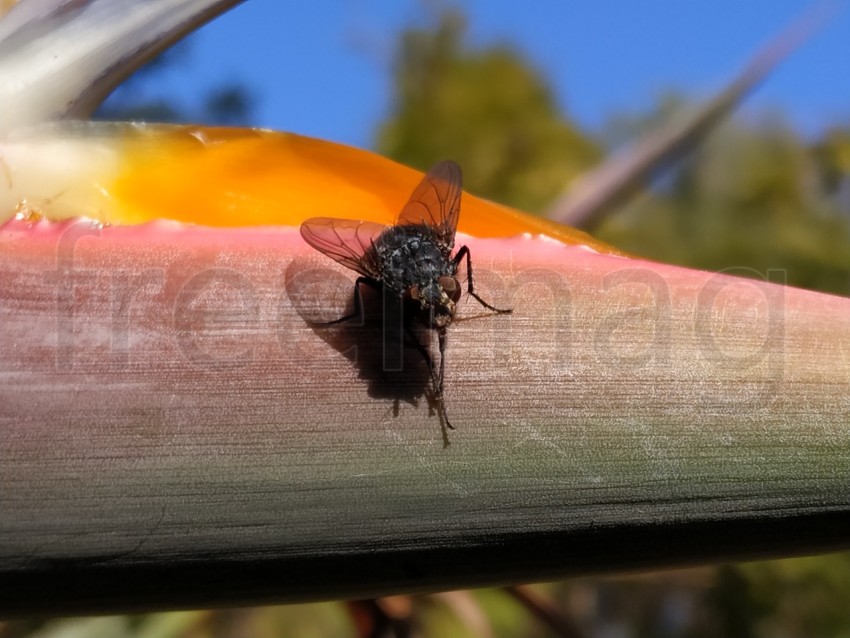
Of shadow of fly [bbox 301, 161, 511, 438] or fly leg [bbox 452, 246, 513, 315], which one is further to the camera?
shadow of fly [bbox 301, 161, 511, 438]

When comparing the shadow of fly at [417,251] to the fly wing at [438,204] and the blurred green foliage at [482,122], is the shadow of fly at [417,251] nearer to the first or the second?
the fly wing at [438,204]

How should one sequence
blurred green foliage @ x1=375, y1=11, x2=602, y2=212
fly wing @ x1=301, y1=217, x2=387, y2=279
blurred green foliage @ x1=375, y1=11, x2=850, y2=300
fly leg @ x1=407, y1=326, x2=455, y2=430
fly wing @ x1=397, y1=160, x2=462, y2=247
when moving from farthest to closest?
blurred green foliage @ x1=375, y1=11, x2=602, y2=212 < blurred green foliage @ x1=375, y1=11, x2=850, y2=300 < fly wing @ x1=397, y1=160, x2=462, y2=247 < fly wing @ x1=301, y1=217, x2=387, y2=279 < fly leg @ x1=407, y1=326, x2=455, y2=430

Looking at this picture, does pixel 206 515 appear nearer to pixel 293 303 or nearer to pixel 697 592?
pixel 293 303

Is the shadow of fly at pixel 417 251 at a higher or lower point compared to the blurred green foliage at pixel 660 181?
lower

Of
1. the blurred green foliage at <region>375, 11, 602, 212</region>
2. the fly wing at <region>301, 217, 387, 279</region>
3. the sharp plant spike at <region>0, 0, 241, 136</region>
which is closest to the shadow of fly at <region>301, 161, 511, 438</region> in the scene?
the fly wing at <region>301, 217, 387, 279</region>

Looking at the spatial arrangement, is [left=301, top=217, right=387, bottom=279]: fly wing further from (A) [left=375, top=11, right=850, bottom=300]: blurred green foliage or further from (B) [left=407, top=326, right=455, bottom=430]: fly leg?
(A) [left=375, top=11, right=850, bottom=300]: blurred green foliage

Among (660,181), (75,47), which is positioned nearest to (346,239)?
(75,47)

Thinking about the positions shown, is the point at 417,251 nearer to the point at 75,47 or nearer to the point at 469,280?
the point at 469,280

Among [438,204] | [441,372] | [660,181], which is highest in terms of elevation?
[660,181]

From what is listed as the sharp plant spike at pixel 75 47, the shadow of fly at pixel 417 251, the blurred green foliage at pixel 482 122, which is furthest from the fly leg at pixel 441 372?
the blurred green foliage at pixel 482 122
